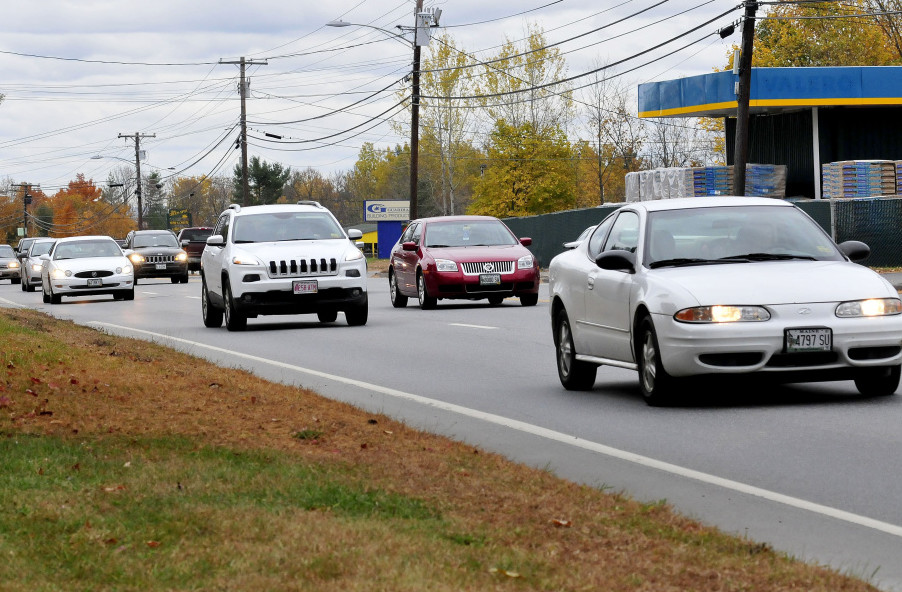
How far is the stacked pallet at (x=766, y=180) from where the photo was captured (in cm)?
4612

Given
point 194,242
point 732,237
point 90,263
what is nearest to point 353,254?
point 732,237

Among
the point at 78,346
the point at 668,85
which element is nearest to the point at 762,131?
the point at 668,85

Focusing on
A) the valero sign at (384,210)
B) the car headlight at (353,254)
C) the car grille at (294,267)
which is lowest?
the car grille at (294,267)

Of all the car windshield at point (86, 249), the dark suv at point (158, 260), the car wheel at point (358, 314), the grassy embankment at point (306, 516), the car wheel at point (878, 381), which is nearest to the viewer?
the grassy embankment at point (306, 516)

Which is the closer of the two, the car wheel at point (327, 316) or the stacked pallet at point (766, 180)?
the car wheel at point (327, 316)

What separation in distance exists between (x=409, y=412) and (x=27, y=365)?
3.18 meters

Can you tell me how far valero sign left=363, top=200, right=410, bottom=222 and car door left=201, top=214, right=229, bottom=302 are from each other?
52.7 metres

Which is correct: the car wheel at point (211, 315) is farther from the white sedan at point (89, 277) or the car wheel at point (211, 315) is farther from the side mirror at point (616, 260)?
the side mirror at point (616, 260)

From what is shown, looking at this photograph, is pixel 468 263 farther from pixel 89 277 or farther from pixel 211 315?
pixel 89 277

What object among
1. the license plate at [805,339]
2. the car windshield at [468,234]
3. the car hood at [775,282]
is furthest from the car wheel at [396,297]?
the license plate at [805,339]

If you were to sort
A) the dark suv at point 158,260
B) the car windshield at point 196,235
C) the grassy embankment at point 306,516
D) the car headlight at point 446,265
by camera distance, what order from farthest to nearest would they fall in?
the car windshield at point 196,235
the dark suv at point 158,260
the car headlight at point 446,265
the grassy embankment at point 306,516

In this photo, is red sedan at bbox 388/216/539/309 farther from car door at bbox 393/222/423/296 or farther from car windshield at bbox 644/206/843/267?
car windshield at bbox 644/206/843/267

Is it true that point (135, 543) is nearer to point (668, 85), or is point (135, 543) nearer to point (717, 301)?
point (717, 301)

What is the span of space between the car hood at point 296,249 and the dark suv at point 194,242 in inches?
1365
